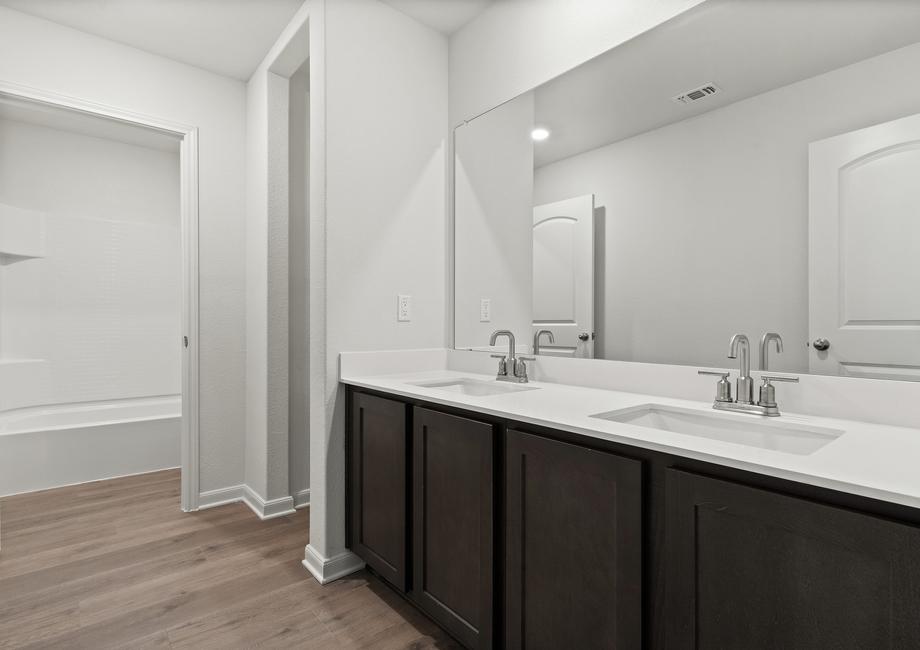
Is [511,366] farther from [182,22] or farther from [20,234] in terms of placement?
[20,234]

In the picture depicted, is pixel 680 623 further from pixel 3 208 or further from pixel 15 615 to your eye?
pixel 3 208

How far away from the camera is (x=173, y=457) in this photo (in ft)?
11.2

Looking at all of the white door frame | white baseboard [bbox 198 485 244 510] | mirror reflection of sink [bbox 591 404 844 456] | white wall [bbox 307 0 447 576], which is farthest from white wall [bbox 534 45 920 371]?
white baseboard [bbox 198 485 244 510]

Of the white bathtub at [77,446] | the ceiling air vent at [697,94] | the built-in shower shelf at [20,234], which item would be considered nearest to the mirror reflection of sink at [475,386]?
the ceiling air vent at [697,94]

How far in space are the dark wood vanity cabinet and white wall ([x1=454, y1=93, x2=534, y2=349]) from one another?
0.67 m

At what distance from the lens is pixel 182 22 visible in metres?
2.32

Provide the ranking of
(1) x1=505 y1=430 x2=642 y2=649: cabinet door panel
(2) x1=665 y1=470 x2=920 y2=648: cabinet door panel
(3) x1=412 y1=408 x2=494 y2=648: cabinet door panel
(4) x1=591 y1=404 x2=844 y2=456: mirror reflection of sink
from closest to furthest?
1. (2) x1=665 y1=470 x2=920 y2=648: cabinet door panel
2. (1) x1=505 y1=430 x2=642 y2=649: cabinet door panel
3. (4) x1=591 y1=404 x2=844 y2=456: mirror reflection of sink
4. (3) x1=412 y1=408 x2=494 y2=648: cabinet door panel

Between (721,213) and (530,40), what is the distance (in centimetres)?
109

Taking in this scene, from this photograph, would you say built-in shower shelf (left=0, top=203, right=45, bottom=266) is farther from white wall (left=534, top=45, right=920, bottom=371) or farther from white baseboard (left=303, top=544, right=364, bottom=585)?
white wall (left=534, top=45, right=920, bottom=371)

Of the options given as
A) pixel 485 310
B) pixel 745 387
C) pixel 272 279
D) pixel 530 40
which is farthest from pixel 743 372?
pixel 272 279

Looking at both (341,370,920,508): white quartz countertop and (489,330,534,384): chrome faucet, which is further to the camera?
(489,330,534,384): chrome faucet

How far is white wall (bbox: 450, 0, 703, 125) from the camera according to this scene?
1605 mm

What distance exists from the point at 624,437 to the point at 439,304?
4.85ft

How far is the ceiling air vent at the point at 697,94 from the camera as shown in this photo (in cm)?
142
